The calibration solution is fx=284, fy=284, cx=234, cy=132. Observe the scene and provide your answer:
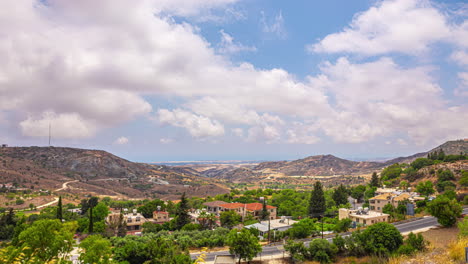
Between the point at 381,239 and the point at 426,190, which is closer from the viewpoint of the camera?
the point at 381,239

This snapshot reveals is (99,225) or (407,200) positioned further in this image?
(407,200)

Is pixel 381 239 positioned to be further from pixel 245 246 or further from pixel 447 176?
pixel 447 176

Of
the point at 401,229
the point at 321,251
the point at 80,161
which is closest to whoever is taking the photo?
the point at 321,251

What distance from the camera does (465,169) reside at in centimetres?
7462

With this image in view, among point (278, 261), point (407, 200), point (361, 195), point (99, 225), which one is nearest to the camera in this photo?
point (278, 261)

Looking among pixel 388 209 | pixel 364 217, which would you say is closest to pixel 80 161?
pixel 364 217

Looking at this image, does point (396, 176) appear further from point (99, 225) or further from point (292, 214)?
point (99, 225)

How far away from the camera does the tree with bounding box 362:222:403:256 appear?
99.3 feet

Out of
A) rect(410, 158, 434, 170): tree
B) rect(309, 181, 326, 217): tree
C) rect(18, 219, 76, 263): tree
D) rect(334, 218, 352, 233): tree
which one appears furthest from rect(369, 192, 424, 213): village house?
rect(18, 219, 76, 263): tree

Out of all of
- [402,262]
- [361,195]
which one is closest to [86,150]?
[361,195]

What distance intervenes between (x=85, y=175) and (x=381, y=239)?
474 feet

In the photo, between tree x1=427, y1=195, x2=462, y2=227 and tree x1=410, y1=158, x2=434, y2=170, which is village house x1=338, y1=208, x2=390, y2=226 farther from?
tree x1=410, y1=158, x2=434, y2=170

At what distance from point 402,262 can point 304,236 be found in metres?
31.2

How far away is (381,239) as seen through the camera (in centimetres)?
3061
